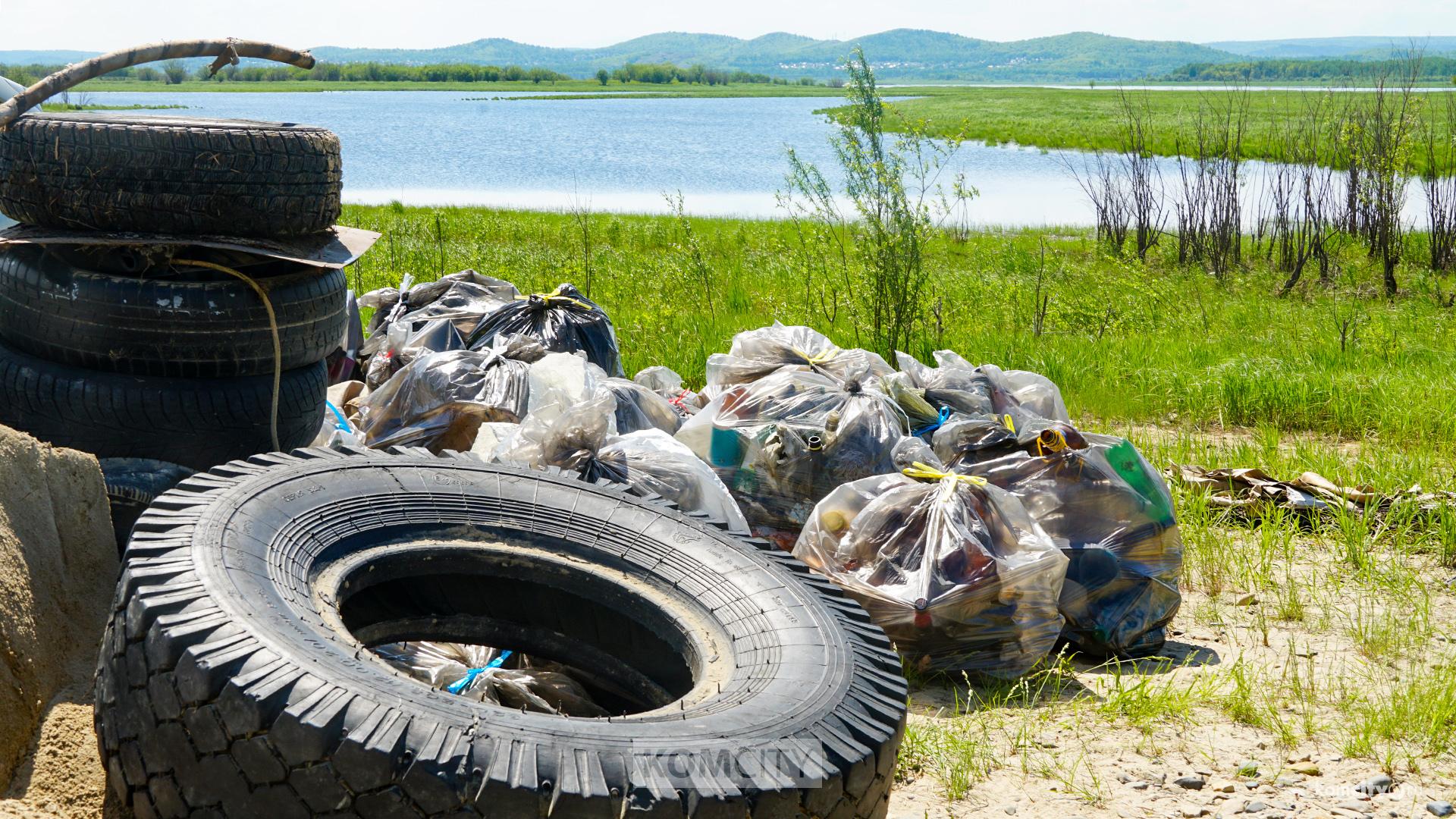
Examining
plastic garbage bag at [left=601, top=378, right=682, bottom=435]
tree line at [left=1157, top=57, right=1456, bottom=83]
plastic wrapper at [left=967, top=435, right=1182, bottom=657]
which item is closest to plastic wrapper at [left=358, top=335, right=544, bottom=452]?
plastic garbage bag at [left=601, top=378, right=682, bottom=435]

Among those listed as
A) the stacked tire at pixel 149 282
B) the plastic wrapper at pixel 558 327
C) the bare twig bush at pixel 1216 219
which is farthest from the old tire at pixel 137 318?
the bare twig bush at pixel 1216 219

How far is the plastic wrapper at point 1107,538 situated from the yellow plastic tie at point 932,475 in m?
0.26

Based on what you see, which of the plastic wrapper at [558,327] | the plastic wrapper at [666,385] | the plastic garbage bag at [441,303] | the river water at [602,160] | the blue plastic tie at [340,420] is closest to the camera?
the blue plastic tie at [340,420]

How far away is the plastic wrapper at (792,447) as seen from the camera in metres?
4.20

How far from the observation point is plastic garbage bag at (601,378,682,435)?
A: 4.57 meters

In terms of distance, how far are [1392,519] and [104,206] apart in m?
4.94

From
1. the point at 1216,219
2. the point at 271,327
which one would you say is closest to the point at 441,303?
the point at 271,327

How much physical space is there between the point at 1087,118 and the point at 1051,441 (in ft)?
155

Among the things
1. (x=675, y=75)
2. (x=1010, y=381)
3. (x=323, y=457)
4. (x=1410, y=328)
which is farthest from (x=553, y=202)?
(x=675, y=75)

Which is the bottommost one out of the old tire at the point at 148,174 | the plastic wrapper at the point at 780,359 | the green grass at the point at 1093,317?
the green grass at the point at 1093,317

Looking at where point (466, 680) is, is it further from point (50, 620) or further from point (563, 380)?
point (563, 380)

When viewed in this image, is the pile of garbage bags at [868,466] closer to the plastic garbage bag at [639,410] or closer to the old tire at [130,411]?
the plastic garbage bag at [639,410]

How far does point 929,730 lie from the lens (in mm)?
3020

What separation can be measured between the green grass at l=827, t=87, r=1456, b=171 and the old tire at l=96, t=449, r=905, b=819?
1537cm
